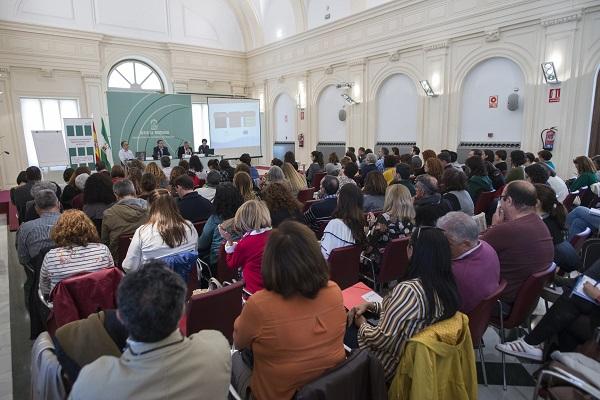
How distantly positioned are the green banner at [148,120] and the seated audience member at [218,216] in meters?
10.2

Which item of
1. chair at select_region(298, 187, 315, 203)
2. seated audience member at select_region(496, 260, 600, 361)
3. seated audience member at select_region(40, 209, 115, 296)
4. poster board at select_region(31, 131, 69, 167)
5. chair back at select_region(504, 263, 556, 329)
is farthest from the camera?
poster board at select_region(31, 131, 69, 167)

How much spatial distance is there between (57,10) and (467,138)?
12.4 metres

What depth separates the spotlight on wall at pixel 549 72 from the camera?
7.18m

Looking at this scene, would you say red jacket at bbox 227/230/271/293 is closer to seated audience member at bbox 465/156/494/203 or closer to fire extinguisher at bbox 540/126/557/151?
seated audience member at bbox 465/156/494/203

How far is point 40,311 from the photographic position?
2666 millimetres

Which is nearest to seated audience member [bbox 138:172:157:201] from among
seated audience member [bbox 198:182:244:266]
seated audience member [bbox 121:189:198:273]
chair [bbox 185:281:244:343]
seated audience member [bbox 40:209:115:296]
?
seated audience member [bbox 198:182:244:266]

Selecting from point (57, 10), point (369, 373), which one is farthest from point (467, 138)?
point (57, 10)

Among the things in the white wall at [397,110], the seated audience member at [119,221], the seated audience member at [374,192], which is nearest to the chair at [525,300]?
the seated audience member at [374,192]

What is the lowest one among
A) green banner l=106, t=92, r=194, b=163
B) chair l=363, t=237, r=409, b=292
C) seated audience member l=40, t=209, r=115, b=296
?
chair l=363, t=237, r=409, b=292

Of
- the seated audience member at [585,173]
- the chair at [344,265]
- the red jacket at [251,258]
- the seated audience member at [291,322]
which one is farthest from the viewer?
the seated audience member at [585,173]

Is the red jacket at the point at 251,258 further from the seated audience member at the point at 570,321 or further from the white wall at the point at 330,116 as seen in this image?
the white wall at the point at 330,116

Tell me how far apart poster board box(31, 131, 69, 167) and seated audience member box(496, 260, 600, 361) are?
11187 millimetres

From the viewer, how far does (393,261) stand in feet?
10.3

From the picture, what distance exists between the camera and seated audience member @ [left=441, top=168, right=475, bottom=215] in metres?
3.91
